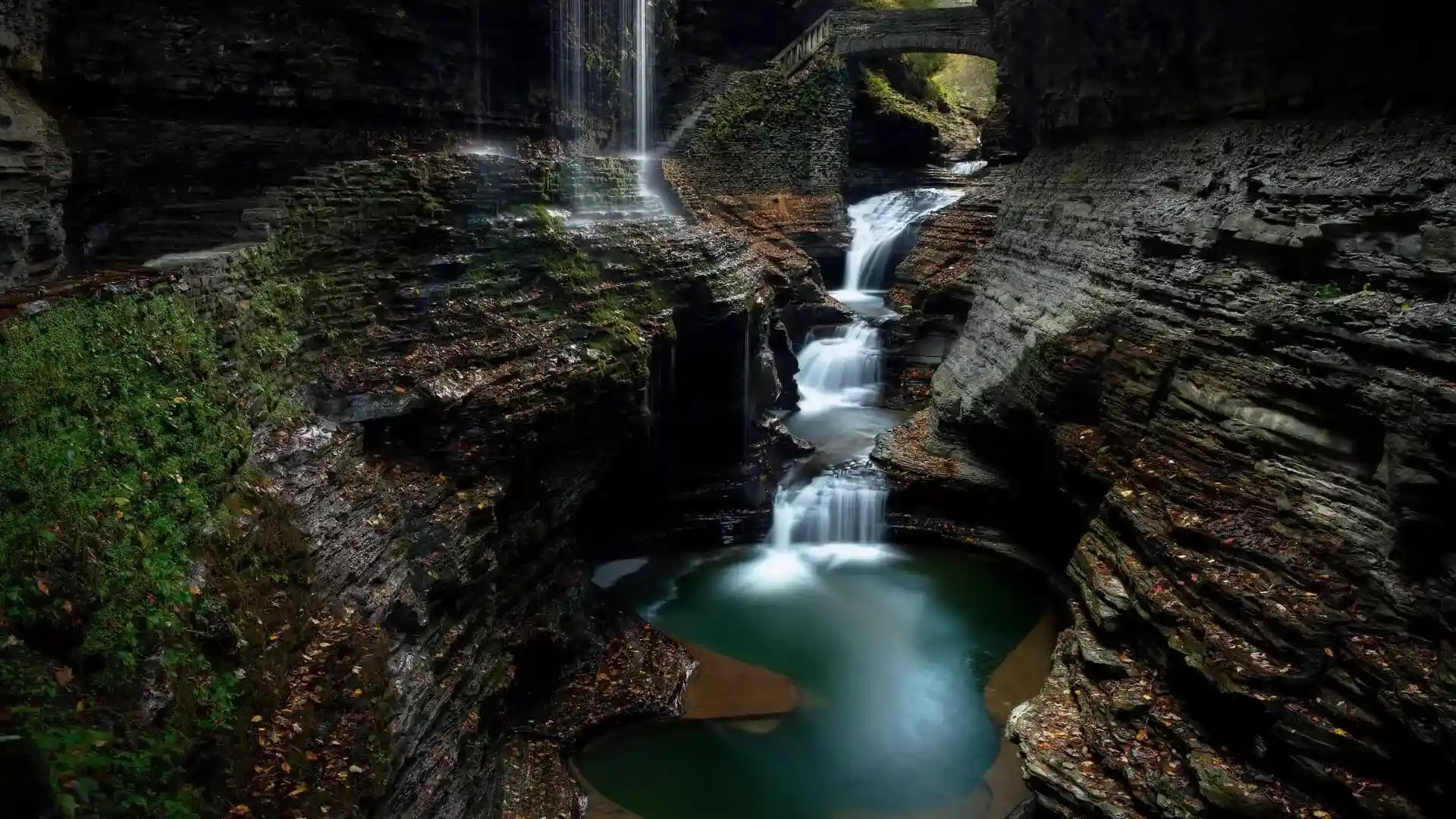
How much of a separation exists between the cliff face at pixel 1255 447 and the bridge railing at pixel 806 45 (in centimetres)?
1800

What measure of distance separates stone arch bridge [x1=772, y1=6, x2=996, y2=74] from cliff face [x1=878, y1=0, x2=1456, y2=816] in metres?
16.1

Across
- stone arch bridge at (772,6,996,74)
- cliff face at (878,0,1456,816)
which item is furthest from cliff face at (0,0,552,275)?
stone arch bridge at (772,6,996,74)

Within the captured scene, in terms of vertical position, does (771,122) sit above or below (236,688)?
above

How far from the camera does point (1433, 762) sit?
6383 millimetres

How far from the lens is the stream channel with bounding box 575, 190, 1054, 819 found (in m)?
9.91

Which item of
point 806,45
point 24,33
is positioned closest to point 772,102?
point 806,45

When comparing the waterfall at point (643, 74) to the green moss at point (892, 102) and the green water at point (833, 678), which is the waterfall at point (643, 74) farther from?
the green water at point (833, 678)

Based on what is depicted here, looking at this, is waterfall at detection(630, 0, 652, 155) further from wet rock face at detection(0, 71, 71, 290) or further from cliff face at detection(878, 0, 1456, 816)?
wet rock face at detection(0, 71, 71, 290)

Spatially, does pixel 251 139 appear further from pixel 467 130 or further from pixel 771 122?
pixel 771 122

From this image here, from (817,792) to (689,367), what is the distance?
321 inches

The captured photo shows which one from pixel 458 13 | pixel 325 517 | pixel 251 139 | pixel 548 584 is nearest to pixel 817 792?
pixel 548 584

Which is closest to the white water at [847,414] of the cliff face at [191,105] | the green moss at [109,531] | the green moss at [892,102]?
the green moss at [892,102]

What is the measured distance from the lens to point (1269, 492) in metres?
8.62

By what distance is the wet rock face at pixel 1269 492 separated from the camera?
6.90m
